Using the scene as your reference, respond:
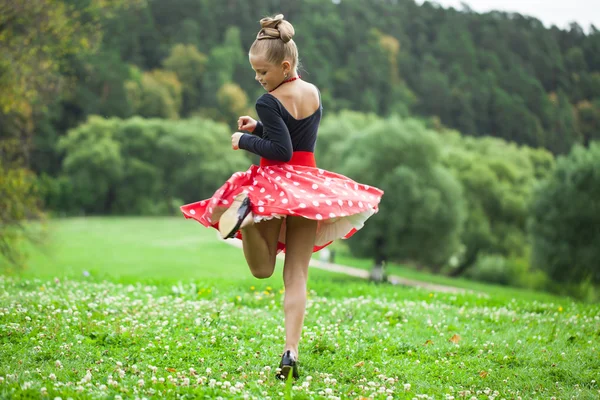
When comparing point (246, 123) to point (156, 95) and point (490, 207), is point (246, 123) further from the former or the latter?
point (156, 95)

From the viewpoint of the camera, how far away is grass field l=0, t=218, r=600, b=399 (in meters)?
4.29

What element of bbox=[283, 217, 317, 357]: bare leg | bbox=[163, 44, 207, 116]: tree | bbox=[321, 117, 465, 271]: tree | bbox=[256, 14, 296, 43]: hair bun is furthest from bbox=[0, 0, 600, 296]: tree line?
bbox=[283, 217, 317, 357]: bare leg

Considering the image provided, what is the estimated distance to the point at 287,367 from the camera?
14.6 ft

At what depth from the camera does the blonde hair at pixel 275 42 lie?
471cm

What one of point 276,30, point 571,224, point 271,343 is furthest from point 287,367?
point 571,224

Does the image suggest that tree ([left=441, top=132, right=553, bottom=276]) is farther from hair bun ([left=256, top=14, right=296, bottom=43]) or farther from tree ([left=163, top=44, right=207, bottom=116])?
tree ([left=163, top=44, right=207, bottom=116])

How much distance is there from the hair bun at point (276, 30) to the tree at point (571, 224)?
30.1 metres

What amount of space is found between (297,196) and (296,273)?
635mm

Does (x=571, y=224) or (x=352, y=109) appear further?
(x=352, y=109)

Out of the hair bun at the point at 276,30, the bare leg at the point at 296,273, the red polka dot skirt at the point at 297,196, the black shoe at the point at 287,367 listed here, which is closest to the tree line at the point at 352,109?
the hair bun at the point at 276,30

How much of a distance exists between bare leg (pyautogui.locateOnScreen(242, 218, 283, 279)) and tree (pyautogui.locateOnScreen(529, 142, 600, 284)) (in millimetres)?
29875

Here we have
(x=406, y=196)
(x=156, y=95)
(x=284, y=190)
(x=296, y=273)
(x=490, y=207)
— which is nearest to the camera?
(x=284, y=190)

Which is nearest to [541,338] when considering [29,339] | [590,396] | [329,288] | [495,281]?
[590,396]

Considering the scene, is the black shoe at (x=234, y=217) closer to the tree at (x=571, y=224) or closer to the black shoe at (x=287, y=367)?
the black shoe at (x=287, y=367)
